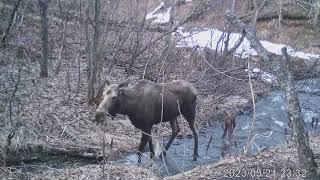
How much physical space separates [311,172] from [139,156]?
4803mm

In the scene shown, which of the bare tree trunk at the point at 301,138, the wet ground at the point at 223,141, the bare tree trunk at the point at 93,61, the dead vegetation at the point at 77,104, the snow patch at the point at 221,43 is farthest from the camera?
the snow patch at the point at 221,43

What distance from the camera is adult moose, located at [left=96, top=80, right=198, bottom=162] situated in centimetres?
1072

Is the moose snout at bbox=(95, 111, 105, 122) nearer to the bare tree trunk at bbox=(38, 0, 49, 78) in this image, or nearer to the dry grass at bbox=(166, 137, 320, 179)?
the dry grass at bbox=(166, 137, 320, 179)

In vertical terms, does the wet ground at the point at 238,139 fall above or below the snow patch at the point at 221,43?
below

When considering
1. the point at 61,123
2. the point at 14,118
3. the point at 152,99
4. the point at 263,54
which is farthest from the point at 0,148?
the point at 263,54

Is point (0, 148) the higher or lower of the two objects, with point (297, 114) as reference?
lower

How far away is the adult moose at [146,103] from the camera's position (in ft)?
35.2

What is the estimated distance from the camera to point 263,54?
7559 millimetres

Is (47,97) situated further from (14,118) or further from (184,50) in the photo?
(184,50)

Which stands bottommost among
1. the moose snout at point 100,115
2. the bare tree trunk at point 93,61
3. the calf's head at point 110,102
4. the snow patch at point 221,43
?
the moose snout at point 100,115

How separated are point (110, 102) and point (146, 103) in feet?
3.20

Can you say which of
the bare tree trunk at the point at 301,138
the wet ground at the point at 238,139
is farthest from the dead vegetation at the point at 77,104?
the bare tree trunk at the point at 301,138

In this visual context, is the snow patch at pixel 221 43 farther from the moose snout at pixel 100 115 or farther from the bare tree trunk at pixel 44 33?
the moose snout at pixel 100 115

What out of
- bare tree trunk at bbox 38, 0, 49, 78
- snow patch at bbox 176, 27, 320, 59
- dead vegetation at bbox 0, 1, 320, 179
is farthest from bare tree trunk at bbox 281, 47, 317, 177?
snow patch at bbox 176, 27, 320, 59
